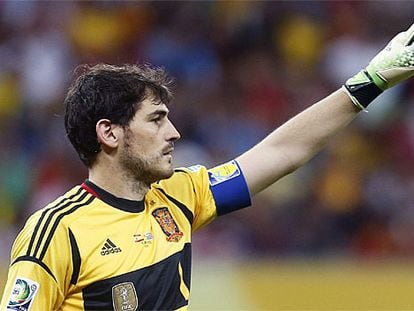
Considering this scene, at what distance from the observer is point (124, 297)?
3562 millimetres

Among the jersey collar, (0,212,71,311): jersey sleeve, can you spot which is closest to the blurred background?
the jersey collar

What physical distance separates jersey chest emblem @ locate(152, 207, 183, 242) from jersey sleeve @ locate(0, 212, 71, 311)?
0.46 metres

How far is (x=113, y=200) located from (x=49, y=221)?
33 cm

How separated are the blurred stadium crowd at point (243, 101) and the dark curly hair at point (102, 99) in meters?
4.34

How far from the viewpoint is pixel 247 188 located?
4.03 m

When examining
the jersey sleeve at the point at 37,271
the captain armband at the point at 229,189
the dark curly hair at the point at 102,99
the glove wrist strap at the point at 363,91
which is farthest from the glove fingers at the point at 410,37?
the jersey sleeve at the point at 37,271

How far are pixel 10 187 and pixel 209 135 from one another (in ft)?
6.44

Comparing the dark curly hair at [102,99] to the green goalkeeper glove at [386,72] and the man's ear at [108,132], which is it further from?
the green goalkeeper glove at [386,72]

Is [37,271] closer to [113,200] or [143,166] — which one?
[113,200]

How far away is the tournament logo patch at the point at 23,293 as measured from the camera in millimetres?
3406

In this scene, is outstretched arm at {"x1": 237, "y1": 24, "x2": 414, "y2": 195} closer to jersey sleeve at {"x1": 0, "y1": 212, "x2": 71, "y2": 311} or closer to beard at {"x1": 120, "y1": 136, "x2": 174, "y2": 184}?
beard at {"x1": 120, "y1": 136, "x2": 174, "y2": 184}

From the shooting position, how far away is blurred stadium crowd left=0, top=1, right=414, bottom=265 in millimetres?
8672

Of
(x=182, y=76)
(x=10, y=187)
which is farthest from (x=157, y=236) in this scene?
(x=182, y=76)

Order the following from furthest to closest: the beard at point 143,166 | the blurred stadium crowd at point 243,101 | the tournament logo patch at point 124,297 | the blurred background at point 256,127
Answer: the blurred stadium crowd at point 243,101 < the blurred background at point 256,127 < the beard at point 143,166 < the tournament logo patch at point 124,297
